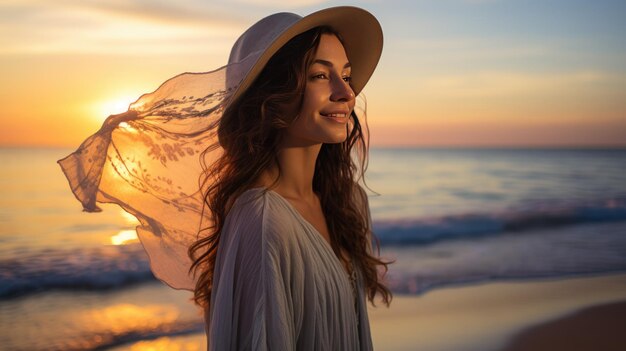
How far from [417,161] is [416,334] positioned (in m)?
23.4

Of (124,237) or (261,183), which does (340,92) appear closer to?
(261,183)

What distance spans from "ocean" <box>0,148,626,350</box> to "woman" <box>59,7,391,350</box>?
201 centimetres

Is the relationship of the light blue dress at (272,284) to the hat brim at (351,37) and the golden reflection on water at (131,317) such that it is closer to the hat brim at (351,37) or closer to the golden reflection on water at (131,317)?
the hat brim at (351,37)

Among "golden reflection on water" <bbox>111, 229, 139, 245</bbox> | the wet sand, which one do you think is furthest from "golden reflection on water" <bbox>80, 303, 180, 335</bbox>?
"golden reflection on water" <bbox>111, 229, 139, 245</bbox>

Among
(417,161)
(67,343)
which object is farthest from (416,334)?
(417,161)

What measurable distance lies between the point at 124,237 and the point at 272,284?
962 cm

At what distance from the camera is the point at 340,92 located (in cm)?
253

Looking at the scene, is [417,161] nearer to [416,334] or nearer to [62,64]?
[62,64]

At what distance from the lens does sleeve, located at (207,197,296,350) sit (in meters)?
2.22

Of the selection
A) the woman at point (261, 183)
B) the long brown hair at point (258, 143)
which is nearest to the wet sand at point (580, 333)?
the long brown hair at point (258, 143)

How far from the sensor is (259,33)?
2.53m

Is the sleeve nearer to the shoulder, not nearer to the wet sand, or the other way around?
the shoulder

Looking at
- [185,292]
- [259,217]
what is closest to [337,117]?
[259,217]

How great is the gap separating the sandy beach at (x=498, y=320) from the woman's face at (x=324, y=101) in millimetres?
3480
